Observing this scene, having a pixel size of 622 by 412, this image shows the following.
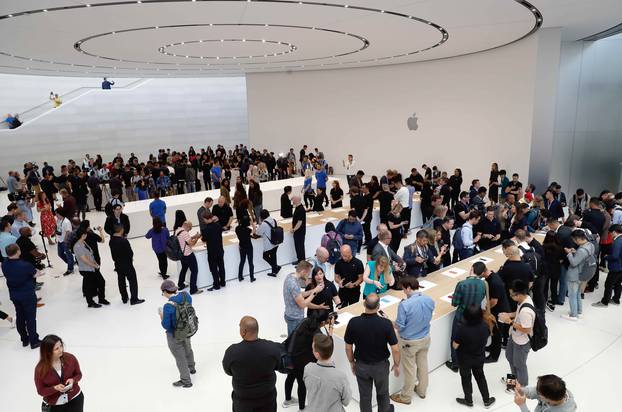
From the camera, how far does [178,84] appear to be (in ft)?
74.6

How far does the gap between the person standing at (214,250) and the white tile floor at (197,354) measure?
0.24m

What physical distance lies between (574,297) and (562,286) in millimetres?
384

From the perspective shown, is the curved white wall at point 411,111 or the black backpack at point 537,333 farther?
the curved white wall at point 411,111

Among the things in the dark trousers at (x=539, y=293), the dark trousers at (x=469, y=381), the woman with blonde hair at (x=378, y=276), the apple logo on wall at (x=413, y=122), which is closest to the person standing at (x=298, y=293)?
the woman with blonde hair at (x=378, y=276)

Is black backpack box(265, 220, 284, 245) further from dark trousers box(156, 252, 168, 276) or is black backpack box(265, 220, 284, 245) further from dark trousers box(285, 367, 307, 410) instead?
dark trousers box(285, 367, 307, 410)

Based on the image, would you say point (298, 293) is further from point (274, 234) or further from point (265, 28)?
point (265, 28)

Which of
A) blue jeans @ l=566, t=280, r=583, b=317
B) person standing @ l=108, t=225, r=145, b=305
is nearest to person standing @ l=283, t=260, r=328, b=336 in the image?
person standing @ l=108, t=225, r=145, b=305

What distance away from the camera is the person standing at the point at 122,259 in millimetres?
6789

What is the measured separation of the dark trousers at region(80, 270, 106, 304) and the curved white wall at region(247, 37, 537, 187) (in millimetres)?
10934

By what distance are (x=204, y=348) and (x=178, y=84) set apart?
19.5 metres

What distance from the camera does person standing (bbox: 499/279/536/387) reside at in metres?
4.19

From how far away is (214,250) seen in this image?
24.5ft

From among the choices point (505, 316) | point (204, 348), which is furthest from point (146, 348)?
point (505, 316)

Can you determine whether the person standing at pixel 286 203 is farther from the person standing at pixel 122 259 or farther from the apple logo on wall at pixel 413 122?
the apple logo on wall at pixel 413 122
